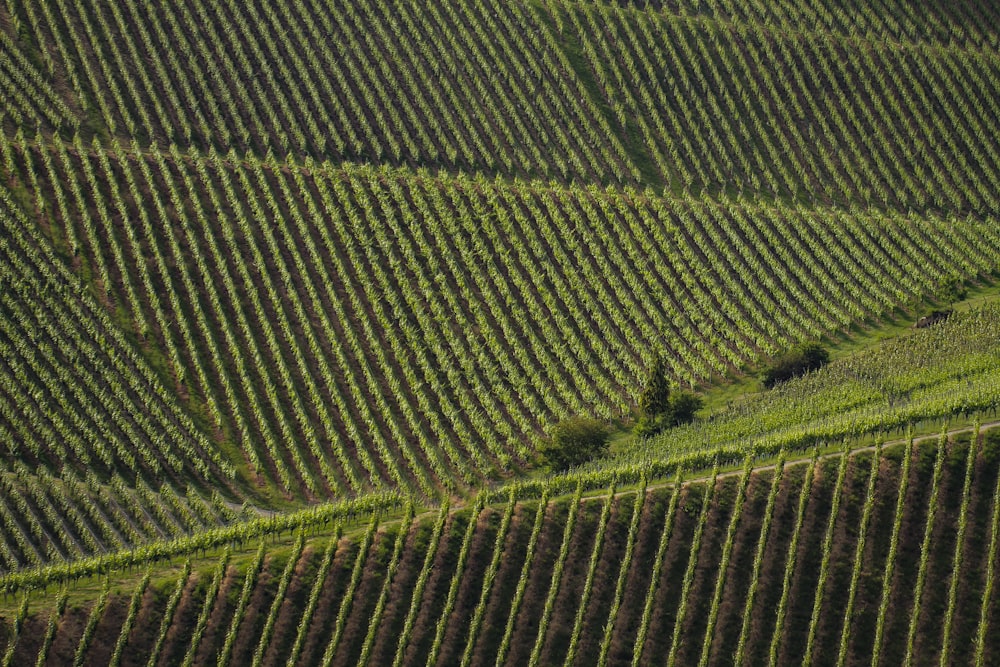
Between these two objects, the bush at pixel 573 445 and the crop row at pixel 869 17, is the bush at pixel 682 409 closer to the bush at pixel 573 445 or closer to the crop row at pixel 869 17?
the bush at pixel 573 445

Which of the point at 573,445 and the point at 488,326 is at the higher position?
the point at 488,326

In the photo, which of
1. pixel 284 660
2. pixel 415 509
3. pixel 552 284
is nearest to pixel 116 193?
pixel 552 284

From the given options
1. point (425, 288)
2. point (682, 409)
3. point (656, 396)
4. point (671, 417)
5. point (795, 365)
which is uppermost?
point (425, 288)

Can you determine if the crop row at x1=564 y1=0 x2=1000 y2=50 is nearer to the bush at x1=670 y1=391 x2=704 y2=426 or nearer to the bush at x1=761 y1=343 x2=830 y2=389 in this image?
the bush at x1=761 y1=343 x2=830 y2=389

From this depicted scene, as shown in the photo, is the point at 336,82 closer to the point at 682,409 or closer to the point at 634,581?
the point at 682,409

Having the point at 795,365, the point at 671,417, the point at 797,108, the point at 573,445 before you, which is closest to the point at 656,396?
the point at 671,417

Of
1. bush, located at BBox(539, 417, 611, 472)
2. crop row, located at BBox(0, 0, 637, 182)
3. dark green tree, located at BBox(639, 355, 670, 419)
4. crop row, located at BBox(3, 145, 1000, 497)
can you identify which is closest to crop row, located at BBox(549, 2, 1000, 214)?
crop row, located at BBox(0, 0, 637, 182)
